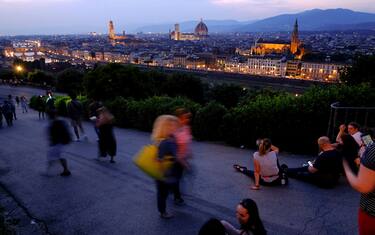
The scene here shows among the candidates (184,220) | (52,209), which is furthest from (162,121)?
(52,209)

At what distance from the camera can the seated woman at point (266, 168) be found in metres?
6.06

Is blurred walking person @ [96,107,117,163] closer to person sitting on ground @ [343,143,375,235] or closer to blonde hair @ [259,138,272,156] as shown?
blonde hair @ [259,138,272,156]

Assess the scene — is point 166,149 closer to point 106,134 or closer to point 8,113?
point 106,134

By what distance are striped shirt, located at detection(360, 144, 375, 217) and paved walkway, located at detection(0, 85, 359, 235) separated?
1.88m

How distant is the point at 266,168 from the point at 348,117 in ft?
10.7

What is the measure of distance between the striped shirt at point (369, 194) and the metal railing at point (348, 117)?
5.20 meters

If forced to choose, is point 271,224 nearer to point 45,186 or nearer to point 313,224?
point 313,224

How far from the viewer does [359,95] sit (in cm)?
859

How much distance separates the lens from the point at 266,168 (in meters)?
6.14

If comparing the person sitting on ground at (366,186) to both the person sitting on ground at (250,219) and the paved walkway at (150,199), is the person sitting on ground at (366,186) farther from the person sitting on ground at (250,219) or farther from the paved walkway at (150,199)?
the paved walkway at (150,199)

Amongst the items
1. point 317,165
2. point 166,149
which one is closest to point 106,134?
point 166,149

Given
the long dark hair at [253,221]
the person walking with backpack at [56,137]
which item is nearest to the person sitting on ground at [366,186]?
the long dark hair at [253,221]

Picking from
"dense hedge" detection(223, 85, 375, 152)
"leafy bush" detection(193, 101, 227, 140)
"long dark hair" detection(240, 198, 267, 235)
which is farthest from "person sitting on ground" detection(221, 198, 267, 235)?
"leafy bush" detection(193, 101, 227, 140)

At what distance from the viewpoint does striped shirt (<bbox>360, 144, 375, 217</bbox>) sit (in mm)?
2705
